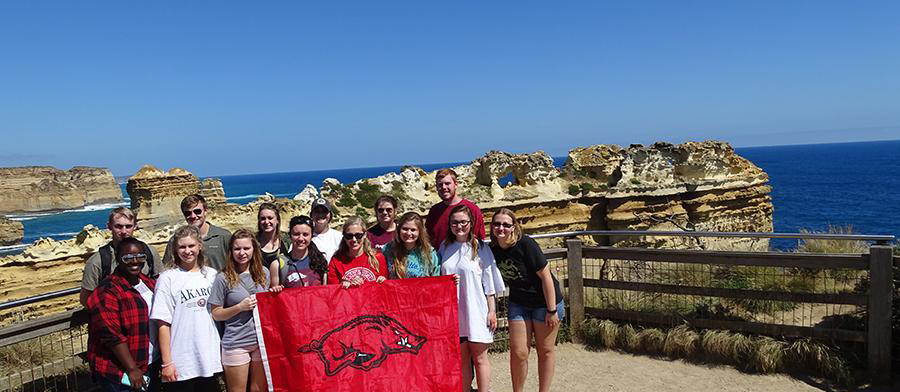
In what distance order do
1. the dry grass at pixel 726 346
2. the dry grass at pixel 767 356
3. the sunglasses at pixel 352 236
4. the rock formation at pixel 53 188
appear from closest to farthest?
1. the sunglasses at pixel 352 236
2. the dry grass at pixel 767 356
3. the dry grass at pixel 726 346
4. the rock formation at pixel 53 188

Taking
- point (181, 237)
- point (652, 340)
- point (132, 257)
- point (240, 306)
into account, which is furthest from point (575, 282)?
point (132, 257)

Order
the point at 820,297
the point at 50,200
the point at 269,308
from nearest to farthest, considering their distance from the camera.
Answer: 1. the point at 269,308
2. the point at 820,297
3. the point at 50,200

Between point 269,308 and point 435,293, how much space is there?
4.37ft

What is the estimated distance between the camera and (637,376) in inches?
226

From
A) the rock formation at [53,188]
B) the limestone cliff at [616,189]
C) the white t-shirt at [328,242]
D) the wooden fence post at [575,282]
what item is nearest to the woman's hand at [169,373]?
the white t-shirt at [328,242]

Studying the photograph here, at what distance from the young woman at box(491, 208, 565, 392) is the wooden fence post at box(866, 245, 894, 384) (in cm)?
321

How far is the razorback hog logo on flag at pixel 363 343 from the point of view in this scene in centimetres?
437

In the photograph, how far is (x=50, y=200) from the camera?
102312 mm

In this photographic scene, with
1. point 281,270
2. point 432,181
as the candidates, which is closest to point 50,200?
point 432,181

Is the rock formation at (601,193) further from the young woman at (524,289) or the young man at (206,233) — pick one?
the young woman at (524,289)

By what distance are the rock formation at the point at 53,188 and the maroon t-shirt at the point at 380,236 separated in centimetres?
11787

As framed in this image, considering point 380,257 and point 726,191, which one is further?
point 726,191

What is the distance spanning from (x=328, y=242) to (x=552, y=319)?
7.03 ft

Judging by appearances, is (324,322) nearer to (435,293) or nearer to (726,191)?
(435,293)
